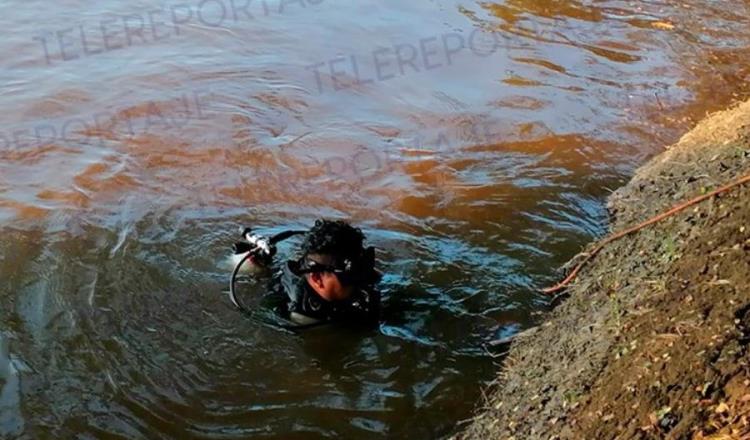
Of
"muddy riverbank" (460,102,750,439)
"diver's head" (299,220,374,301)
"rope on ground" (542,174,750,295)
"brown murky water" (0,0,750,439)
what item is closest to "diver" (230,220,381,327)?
"diver's head" (299,220,374,301)

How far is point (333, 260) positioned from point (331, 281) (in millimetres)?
153

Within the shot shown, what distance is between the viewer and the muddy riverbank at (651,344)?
9.29 feet

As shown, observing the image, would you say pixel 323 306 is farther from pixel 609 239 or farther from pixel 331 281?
pixel 609 239

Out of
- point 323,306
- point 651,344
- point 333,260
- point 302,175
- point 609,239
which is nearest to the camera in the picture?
point 651,344

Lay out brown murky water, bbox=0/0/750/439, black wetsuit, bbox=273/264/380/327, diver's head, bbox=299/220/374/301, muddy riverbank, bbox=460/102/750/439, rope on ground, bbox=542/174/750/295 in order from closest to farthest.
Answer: muddy riverbank, bbox=460/102/750/439 → rope on ground, bbox=542/174/750/295 → brown murky water, bbox=0/0/750/439 → diver's head, bbox=299/220/374/301 → black wetsuit, bbox=273/264/380/327

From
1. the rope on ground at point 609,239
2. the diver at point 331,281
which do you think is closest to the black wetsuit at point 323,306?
the diver at point 331,281

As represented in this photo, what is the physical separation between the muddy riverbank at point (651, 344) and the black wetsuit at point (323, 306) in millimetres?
943

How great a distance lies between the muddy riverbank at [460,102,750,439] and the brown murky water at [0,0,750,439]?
507mm

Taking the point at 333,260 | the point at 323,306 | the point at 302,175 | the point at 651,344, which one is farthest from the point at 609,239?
the point at 302,175

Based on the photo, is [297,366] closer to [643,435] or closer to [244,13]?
[643,435]

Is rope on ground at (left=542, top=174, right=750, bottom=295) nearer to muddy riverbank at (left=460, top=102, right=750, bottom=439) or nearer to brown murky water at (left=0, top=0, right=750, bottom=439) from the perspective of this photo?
muddy riverbank at (left=460, top=102, right=750, bottom=439)

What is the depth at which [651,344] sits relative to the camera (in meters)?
3.24

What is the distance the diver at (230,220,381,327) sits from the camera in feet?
15.4

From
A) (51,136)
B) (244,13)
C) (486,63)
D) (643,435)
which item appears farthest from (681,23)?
(643,435)
